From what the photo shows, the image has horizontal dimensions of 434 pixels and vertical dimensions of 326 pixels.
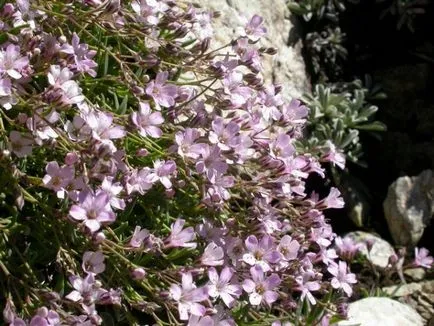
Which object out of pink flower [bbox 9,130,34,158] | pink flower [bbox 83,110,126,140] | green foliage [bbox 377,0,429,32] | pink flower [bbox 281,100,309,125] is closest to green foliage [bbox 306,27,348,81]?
green foliage [bbox 377,0,429,32]

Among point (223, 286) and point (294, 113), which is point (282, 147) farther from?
point (223, 286)

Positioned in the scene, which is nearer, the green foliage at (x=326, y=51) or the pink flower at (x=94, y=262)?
the pink flower at (x=94, y=262)

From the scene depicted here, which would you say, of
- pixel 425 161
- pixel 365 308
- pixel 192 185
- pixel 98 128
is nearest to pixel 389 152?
pixel 425 161

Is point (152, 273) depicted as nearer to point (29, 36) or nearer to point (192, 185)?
point (192, 185)

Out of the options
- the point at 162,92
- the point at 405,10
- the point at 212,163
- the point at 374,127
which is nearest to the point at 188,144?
the point at 212,163

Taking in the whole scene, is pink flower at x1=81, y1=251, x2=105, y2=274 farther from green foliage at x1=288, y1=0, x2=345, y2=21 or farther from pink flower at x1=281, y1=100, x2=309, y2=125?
green foliage at x1=288, y1=0, x2=345, y2=21

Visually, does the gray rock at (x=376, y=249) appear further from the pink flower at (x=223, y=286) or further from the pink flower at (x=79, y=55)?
the pink flower at (x=79, y=55)

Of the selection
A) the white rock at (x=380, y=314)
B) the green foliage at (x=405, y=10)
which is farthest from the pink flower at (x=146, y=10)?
the green foliage at (x=405, y=10)
